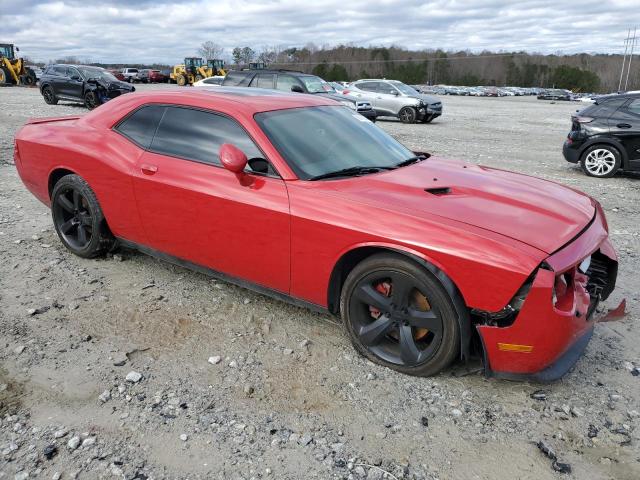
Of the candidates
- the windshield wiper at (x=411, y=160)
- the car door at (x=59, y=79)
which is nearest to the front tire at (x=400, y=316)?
the windshield wiper at (x=411, y=160)

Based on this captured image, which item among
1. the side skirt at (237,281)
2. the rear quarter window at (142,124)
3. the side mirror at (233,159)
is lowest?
the side skirt at (237,281)

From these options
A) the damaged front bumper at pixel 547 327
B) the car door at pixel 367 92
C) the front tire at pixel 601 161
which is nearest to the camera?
the damaged front bumper at pixel 547 327

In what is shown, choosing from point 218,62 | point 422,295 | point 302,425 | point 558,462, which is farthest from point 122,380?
point 218,62

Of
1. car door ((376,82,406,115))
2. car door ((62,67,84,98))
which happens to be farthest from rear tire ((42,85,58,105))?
car door ((376,82,406,115))

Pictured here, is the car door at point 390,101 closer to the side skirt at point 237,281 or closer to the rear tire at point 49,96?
the rear tire at point 49,96

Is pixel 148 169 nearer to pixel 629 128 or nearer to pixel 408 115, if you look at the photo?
pixel 629 128

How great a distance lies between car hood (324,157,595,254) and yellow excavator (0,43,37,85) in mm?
38285

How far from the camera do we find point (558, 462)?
7.98 feet

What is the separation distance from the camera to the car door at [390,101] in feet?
62.1

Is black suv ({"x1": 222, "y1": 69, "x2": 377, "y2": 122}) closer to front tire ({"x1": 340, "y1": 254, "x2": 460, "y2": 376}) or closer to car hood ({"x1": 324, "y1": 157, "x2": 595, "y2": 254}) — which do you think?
car hood ({"x1": 324, "y1": 157, "x2": 595, "y2": 254})

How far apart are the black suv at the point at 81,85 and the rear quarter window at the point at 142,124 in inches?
643

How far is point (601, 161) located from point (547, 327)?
26.4 ft

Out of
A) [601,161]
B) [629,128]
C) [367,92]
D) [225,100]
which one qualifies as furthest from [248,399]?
[367,92]

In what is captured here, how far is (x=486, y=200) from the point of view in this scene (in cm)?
314
